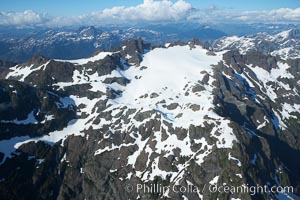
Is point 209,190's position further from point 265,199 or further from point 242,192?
point 265,199

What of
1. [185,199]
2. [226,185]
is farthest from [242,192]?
[185,199]

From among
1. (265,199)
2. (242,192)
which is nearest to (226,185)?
(242,192)

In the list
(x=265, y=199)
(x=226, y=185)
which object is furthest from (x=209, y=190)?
(x=265, y=199)

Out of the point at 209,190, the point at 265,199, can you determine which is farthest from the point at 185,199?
the point at 265,199

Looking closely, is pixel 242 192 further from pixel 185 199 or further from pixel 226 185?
pixel 185 199

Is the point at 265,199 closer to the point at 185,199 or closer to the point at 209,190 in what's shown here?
the point at 209,190
